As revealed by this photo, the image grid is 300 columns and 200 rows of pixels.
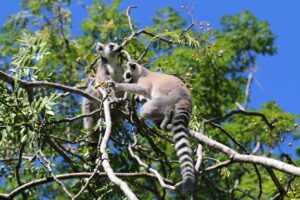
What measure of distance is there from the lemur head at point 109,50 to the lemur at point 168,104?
1.23m

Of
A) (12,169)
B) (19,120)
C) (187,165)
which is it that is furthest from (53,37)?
(187,165)

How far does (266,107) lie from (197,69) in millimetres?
1728

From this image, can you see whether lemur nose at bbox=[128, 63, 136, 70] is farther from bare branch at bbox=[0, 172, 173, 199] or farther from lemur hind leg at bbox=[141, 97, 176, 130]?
bare branch at bbox=[0, 172, 173, 199]

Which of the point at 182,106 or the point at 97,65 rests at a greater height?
the point at 97,65

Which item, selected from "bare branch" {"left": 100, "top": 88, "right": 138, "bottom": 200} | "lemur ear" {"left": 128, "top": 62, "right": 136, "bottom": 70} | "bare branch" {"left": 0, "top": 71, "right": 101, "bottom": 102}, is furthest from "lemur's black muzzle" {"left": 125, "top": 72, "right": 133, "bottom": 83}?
"bare branch" {"left": 100, "top": 88, "right": 138, "bottom": 200}

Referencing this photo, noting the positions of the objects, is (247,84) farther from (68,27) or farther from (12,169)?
(12,169)

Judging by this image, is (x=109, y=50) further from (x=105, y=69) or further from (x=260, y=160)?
(x=260, y=160)

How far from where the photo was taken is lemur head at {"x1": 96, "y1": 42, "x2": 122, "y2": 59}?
803 centimetres

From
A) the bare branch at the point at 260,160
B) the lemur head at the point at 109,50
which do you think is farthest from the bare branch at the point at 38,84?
the lemur head at the point at 109,50

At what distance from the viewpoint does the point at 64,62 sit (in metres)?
12.3

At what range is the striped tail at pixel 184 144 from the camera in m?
3.94

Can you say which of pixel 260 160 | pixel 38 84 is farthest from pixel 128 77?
pixel 260 160

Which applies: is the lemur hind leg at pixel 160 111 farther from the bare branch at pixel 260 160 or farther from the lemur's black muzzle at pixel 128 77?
the lemur's black muzzle at pixel 128 77

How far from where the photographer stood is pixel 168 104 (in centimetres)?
568
